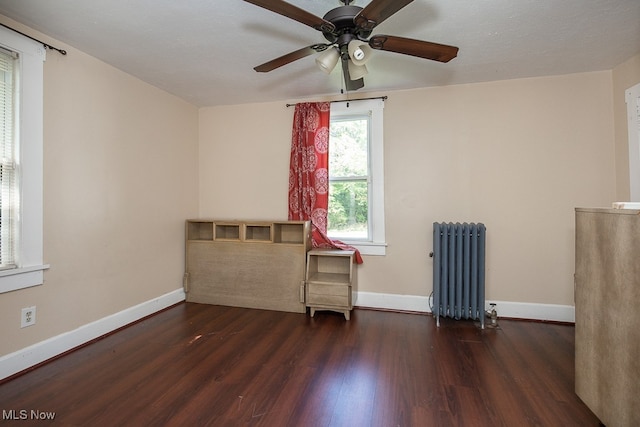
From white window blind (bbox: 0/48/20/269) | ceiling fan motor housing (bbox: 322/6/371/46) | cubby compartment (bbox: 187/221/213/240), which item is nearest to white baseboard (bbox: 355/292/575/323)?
cubby compartment (bbox: 187/221/213/240)

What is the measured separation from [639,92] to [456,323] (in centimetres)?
237

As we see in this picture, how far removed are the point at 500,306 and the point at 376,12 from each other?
277cm

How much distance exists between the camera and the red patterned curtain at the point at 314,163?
3.11 meters

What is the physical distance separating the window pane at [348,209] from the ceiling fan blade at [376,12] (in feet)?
6.00

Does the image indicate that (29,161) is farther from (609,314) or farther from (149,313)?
(609,314)

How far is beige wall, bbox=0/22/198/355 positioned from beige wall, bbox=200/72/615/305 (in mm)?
2229

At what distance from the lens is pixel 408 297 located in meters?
2.96

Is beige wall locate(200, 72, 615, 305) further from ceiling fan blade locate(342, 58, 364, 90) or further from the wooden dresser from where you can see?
the wooden dresser

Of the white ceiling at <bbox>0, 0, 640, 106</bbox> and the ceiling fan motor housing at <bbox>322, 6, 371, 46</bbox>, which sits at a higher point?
the white ceiling at <bbox>0, 0, 640, 106</bbox>

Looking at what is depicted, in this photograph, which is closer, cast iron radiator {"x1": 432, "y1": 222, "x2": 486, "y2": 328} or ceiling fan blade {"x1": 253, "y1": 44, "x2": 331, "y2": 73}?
ceiling fan blade {"x1": 253, "y1": 44, "x2": 331, "y2": 73}

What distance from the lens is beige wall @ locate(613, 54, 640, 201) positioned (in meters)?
2.34

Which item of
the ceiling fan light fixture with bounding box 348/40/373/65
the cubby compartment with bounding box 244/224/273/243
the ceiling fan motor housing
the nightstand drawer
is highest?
the ceiling fan motor housing

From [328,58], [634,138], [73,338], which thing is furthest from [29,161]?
[634,138]

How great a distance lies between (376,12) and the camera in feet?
4.28
